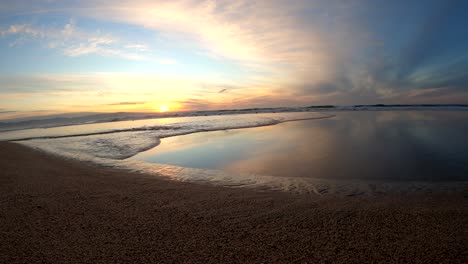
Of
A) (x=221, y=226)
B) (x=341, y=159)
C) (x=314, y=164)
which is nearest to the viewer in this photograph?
(x=221, y=226)

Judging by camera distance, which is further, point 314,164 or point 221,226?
point 314,164

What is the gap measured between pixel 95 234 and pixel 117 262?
0.88 m

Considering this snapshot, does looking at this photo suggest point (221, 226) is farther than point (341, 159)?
No

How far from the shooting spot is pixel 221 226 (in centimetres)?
370

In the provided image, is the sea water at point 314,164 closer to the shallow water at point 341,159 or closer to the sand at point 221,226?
the shallow water at point 341,159

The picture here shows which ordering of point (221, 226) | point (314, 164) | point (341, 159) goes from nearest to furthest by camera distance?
1. point (221, 226)
2. point (314, 164)
3. point (341, 159)

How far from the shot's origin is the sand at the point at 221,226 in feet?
9.53

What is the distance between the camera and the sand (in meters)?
2.91

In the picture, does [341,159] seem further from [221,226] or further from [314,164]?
[221,226]

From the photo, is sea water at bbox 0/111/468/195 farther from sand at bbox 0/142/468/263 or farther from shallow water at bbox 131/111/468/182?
sand at bbox 0/142/468/263

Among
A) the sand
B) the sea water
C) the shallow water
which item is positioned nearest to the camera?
the sand

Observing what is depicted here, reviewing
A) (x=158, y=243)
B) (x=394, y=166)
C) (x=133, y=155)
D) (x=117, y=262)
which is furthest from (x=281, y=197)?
(x=133, y=155)

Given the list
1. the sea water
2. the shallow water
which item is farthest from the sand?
the shallow water

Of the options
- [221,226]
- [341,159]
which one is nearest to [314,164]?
[341,159]
